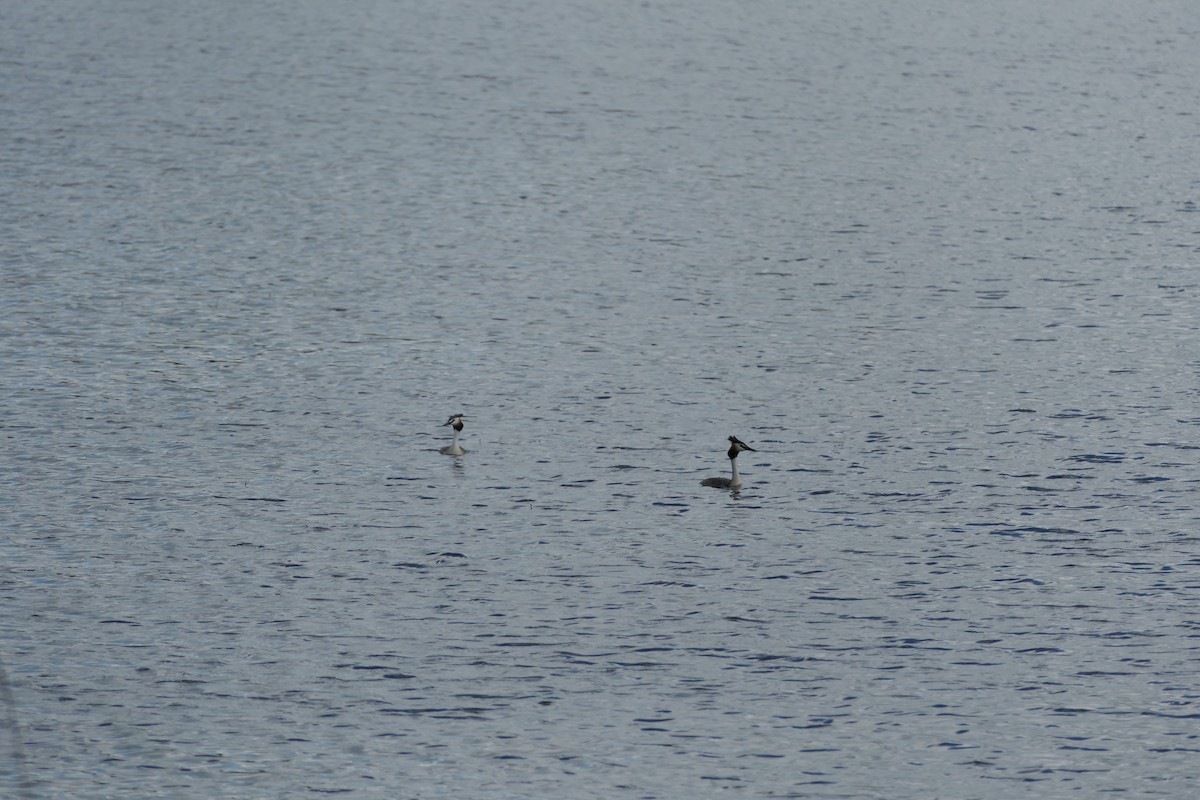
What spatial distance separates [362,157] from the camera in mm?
41656

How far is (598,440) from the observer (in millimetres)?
23969

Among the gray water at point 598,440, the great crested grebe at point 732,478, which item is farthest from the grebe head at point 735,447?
the gray water at point 598,440

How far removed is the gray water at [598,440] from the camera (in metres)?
15.7

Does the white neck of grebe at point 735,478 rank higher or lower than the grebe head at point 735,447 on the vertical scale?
lower

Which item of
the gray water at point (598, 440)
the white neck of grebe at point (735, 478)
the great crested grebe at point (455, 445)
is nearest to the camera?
the gray water at point (598, 440)

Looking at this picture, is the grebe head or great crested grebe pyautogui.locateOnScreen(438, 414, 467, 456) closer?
the grebe head

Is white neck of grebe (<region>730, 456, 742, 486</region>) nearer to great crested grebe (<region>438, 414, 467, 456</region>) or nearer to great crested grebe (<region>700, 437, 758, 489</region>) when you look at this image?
great crested grebe (<region>700, 437, 758, 489</region>)

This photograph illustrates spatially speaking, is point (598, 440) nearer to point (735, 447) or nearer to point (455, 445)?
point (455, 445)

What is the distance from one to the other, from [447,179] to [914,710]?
83.8ft

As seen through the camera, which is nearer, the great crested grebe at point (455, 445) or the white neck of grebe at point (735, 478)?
the white neck of grebe at point (735, 478)

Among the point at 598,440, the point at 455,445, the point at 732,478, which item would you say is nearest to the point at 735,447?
the point at 732,478

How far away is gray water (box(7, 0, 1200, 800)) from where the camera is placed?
619 inches

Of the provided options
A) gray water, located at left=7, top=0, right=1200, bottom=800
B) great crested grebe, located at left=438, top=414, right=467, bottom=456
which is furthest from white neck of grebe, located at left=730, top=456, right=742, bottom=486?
great crested grebe, located at left=438, top=414, right=467, bottom=456

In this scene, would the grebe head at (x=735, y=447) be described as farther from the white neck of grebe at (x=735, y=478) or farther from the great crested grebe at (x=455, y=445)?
the great crested grebe at (x=455, y=445)
